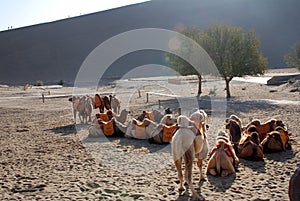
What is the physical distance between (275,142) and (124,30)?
79.2 metres

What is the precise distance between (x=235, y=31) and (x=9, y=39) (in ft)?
245

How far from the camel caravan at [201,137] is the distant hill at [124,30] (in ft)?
227

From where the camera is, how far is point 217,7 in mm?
88750

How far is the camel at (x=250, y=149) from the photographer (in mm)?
7578

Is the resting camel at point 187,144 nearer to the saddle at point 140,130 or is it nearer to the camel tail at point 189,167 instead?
the camel tail at point 189,167

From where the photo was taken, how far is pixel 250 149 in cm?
760

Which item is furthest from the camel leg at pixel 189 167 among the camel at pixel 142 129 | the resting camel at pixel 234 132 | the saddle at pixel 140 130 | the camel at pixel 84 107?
the camel at pixel 84 107

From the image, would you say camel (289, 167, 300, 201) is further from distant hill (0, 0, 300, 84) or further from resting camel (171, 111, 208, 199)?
distant hill (0, 0, 300, 84)

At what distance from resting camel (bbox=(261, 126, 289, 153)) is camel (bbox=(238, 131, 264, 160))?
42 cm

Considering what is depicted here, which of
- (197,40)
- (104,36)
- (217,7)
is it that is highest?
(217,7)

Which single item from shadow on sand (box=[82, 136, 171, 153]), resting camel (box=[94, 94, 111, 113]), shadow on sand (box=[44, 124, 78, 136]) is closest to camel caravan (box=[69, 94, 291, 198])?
shadow on sand (box=[82, 136, 171, 153])

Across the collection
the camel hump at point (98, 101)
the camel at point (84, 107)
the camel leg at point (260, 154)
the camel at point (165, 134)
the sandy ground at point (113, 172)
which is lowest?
the sandy ground at point (113, 172)

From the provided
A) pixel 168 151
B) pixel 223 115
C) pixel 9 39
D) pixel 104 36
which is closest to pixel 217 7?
pixel 104 36

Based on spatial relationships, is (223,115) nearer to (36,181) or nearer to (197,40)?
(36,181)
